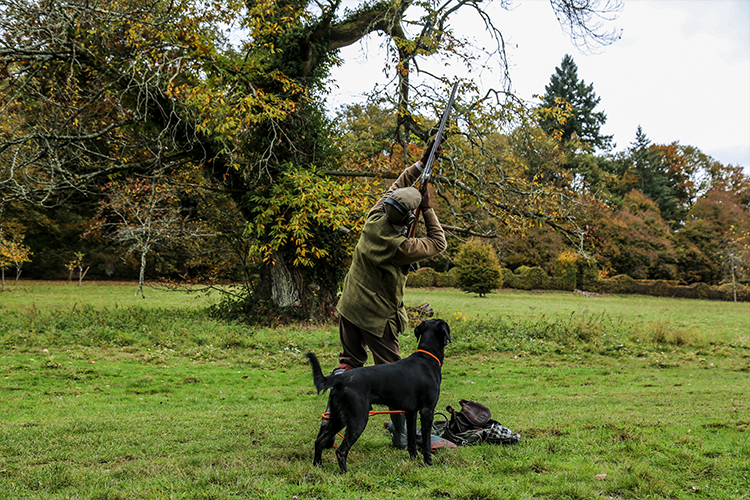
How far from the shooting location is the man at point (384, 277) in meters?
4.06

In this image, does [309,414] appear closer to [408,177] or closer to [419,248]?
[419,248]

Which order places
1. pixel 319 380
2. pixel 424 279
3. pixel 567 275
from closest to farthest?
pixel 319 380 → pixel 424 279 → pixel 567 275

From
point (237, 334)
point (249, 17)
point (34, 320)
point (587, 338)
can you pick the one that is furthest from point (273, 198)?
point (587, 338)

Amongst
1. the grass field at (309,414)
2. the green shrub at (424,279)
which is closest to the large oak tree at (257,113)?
the grass field at (309,414)

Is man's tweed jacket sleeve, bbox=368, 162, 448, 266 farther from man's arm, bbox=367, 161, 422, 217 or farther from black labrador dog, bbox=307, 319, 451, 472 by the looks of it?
black labrador dog, bbox=307, 319, 451, 472

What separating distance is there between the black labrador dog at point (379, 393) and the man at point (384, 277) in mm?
449

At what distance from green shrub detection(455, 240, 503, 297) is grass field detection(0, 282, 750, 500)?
Result: 14477mm

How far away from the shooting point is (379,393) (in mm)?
3598

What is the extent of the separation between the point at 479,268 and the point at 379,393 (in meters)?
24.1

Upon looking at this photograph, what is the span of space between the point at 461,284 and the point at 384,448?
24247 millimetres

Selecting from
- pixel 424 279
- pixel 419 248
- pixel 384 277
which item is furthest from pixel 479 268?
pixel 419 248

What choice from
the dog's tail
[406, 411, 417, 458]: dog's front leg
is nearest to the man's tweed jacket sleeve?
the dog's tail

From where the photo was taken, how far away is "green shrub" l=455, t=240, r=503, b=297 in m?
27.0

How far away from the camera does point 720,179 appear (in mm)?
47625
